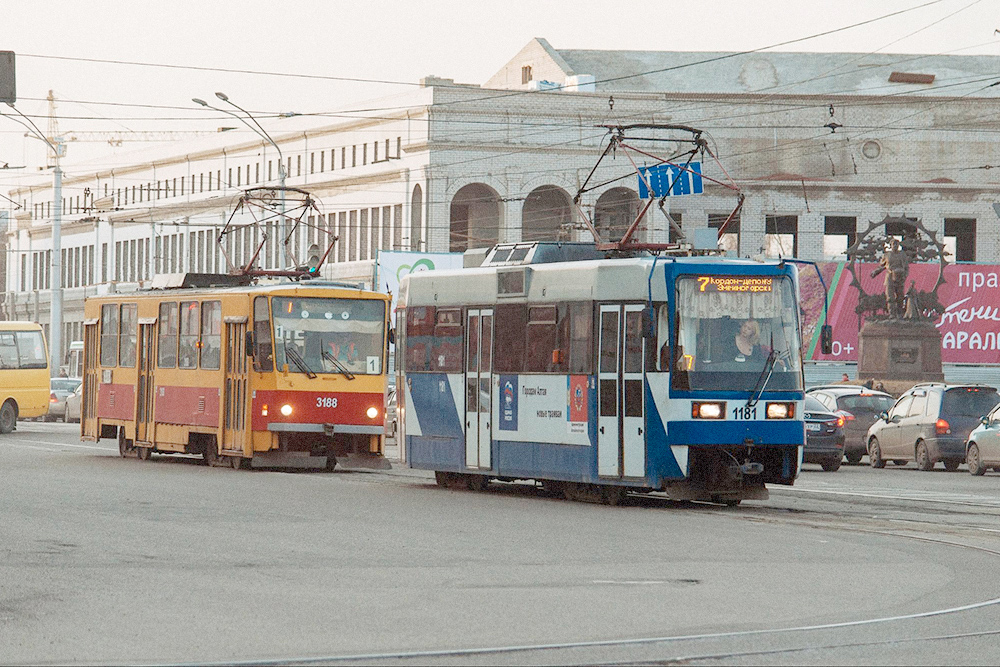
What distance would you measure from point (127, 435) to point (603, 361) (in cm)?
1326

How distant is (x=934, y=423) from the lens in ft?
103

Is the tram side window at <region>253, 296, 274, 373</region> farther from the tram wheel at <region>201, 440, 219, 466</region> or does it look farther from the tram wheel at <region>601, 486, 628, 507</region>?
the tram wheel at <region>601, 486, 628, 507</region>

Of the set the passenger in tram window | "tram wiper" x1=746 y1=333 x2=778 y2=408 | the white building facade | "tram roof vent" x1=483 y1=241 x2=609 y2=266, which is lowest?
"tram wiper" x1=746 y1=333 x2=778 y2=408

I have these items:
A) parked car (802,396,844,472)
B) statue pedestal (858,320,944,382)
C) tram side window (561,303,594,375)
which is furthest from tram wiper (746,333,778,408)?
statue pedestal (858,320,944,382)

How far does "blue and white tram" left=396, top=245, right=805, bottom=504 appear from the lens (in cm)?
1969

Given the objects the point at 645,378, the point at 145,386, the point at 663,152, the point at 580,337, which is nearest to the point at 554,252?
the point at 580,337

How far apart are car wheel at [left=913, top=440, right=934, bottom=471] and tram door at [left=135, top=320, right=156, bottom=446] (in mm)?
13111

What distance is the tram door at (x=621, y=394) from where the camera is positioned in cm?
1989

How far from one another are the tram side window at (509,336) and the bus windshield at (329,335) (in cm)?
570

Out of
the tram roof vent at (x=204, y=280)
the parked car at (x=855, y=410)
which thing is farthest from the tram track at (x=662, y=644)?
the parked car at (x=855, y=410)

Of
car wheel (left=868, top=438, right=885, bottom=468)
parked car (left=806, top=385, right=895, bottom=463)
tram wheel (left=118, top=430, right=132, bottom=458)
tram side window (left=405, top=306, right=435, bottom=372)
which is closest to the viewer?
tram side window (left=405, top=306, right=435, bottom=372)

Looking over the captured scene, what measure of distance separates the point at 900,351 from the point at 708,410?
Result: 40246 mm

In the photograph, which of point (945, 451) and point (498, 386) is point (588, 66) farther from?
point (498, 386)

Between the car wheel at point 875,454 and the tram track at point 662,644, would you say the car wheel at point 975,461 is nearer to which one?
the car wheel at point 875,454
